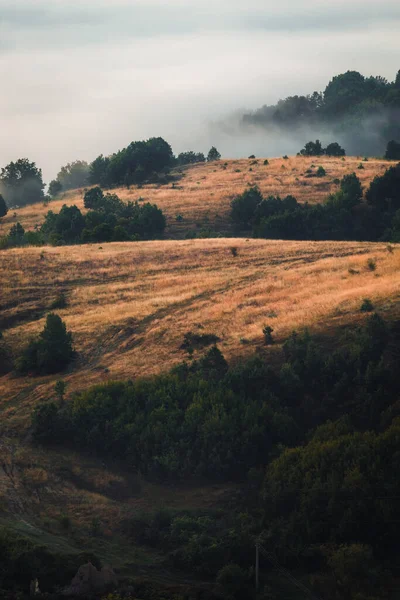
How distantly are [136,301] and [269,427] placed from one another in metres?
25.3

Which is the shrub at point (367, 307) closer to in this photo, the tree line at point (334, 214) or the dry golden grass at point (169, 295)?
the dry golden grass at point (169, 295)

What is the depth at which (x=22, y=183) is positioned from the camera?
148500 millimetres

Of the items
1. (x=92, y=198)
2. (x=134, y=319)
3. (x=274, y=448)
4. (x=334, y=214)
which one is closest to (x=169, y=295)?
(x=134, y=319)

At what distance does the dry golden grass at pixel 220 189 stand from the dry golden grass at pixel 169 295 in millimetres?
20577

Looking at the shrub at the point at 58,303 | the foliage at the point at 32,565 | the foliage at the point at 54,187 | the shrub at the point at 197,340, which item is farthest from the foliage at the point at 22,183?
the foliage at the point at 32,565

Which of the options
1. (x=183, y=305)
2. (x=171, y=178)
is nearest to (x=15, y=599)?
(x=183, y=305)

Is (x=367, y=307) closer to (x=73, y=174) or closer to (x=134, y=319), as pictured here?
(x=134, y=319)

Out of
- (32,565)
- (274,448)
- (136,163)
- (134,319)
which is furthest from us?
(136,163)

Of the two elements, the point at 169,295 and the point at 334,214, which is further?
the point at 334,214

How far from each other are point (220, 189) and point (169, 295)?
51.1m

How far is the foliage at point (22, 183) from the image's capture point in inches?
5782

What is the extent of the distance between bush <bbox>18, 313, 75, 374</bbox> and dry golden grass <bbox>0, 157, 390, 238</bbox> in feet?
144

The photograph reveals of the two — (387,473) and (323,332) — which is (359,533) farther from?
(323,332)

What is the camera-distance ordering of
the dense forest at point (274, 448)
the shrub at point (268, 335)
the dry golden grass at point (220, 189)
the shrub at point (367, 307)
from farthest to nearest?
the dry golden grass at point (220, 189) → the shrub at point (367, 307) → the shrub at point (268, 335) → the dense forest at point (274, 448)
